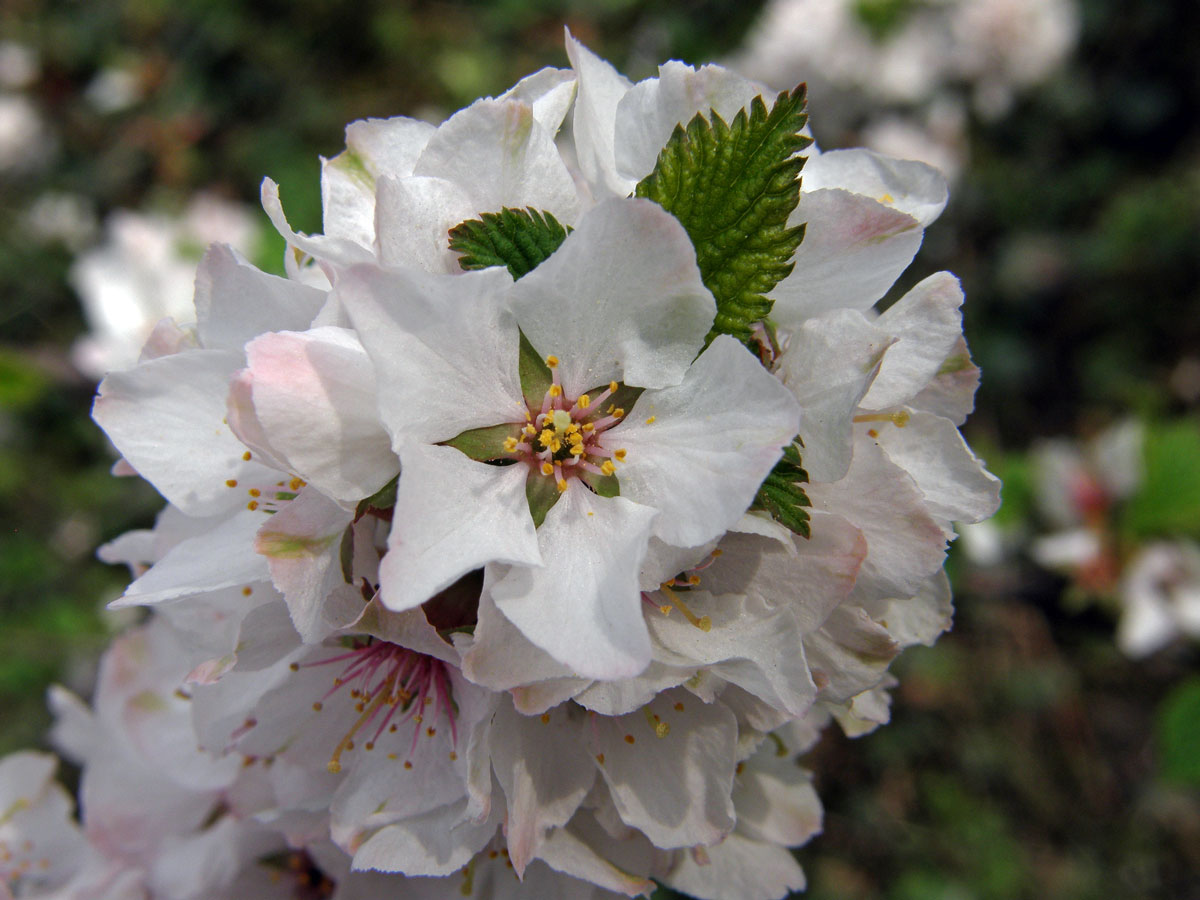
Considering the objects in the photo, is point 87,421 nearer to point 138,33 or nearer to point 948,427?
point 138,33

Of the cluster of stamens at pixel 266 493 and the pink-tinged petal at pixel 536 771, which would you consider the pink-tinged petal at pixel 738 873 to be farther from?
the cluster of stamens at pixel 266 493

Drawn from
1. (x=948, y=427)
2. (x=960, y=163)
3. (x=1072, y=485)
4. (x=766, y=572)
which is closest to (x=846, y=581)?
(x=766, y=572)

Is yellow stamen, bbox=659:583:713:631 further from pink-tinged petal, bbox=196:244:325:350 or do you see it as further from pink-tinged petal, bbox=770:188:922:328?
pink-tinged petal, bbox=196:244:325:350

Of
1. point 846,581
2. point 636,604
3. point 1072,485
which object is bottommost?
point 1072,485

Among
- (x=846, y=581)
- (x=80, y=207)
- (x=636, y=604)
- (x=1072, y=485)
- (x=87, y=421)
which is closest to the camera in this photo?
(x=636, y=604)

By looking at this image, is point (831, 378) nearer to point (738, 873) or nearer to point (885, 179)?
point (885, 179)

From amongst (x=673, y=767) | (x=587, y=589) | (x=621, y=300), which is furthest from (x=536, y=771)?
(x=621, y=300)

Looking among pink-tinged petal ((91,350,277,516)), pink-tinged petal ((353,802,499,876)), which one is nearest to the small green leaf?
pink-tinged petal ((353,802,499,876))
